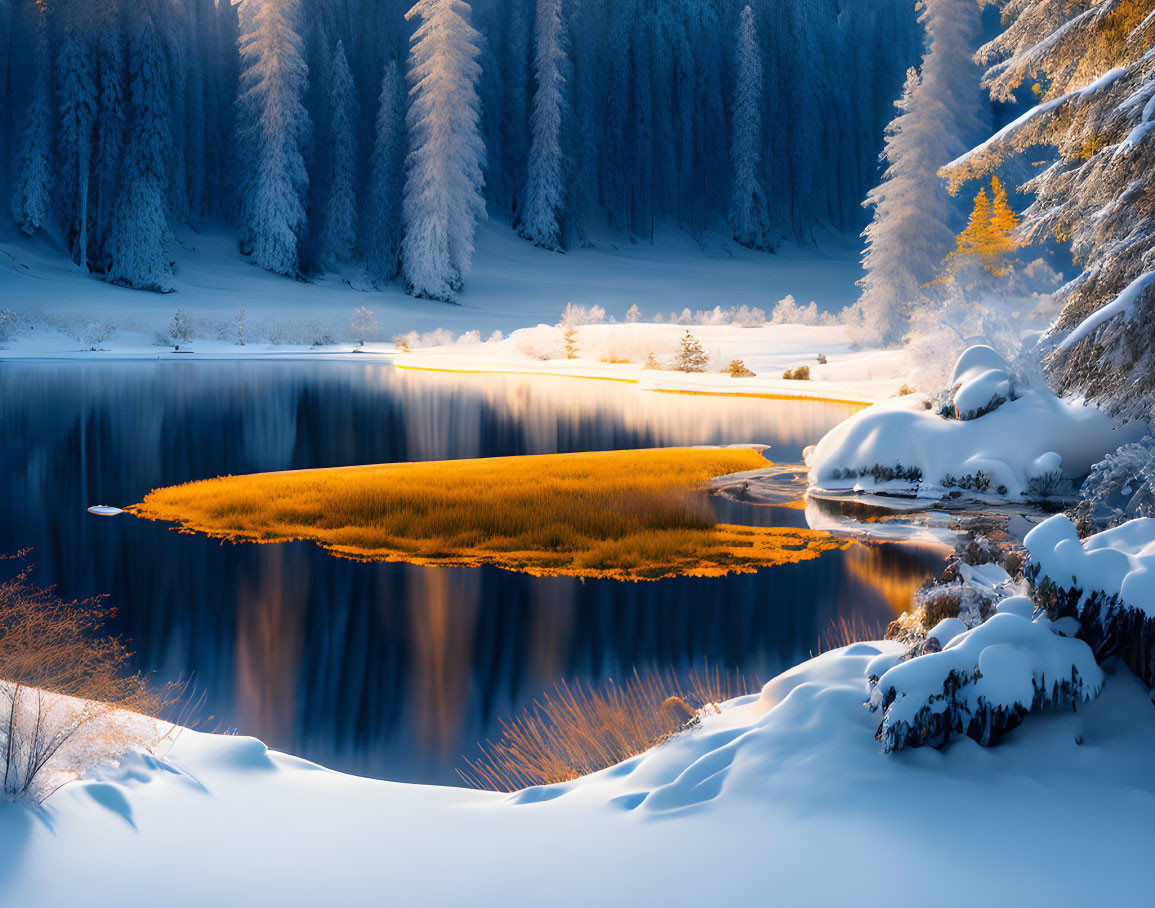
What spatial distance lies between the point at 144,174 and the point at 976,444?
4892 centimetres

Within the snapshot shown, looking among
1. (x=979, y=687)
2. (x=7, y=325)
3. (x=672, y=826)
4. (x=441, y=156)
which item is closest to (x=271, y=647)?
(x=672, y=826)

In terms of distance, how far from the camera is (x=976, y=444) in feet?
48.8

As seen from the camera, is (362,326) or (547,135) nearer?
(362,326)

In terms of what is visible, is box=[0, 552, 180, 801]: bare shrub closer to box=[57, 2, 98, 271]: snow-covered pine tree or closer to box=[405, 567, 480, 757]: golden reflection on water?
box=[405, 567, 480, 757]: golden reflection on water

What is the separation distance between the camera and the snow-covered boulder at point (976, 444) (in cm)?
1413

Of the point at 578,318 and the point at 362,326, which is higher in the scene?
the point at 578,318

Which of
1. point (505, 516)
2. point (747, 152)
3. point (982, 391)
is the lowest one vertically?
point (505, 516)

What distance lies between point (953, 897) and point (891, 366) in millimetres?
27395

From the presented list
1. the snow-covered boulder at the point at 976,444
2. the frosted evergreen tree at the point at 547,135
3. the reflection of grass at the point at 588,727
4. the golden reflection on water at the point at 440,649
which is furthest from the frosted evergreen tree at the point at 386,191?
the reflection of grass at the point at 588,727

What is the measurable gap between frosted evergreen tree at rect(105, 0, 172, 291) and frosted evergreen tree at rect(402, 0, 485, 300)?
1274 cm

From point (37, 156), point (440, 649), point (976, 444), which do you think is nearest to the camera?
point (440, 649)

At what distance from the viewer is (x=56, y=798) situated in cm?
436

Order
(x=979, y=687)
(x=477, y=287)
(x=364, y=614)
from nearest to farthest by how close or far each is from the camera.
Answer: (x=979, y=687) → (x=364, y=614) → (x=477, y=287)

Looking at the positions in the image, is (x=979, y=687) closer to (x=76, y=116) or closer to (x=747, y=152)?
(x=76, y=116)
